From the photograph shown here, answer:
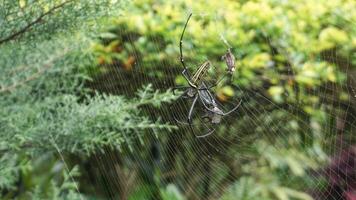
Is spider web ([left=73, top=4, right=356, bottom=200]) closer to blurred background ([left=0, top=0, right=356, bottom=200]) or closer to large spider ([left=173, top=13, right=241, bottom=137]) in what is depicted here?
blurred background ([left=0, top=0, right=356, bottom=200])

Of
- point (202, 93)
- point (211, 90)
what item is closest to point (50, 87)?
point (211, 90)

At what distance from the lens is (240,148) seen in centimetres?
264

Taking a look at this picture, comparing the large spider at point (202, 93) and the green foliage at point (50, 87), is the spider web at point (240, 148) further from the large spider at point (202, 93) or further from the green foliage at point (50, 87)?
the green foliage at point (50, 87)

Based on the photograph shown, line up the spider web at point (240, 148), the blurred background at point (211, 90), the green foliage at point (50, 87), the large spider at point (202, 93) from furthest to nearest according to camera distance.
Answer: the spider web at point (240, 148), the blurred background at point (211, 90), the green foliage at point (50, 87), the large spider at point (202, 93)

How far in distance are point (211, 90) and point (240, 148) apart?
0.62 m

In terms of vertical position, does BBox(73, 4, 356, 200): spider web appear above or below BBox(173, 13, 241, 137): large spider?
below

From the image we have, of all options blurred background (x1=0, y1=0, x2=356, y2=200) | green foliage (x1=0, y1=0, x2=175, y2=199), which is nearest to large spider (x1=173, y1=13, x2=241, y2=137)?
blurred background (x1=0, y1=0, x2=356, y2=200)

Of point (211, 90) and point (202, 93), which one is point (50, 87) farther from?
point (202, 93)

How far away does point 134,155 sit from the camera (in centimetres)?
310

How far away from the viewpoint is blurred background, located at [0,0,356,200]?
81.9 inches

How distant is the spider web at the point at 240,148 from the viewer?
2.34 meters

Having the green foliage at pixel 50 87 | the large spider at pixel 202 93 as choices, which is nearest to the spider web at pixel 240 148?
the large spider at pixel 202 93

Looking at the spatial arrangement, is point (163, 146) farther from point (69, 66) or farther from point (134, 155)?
point (69, 66)

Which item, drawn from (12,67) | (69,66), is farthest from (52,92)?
(12,67)
